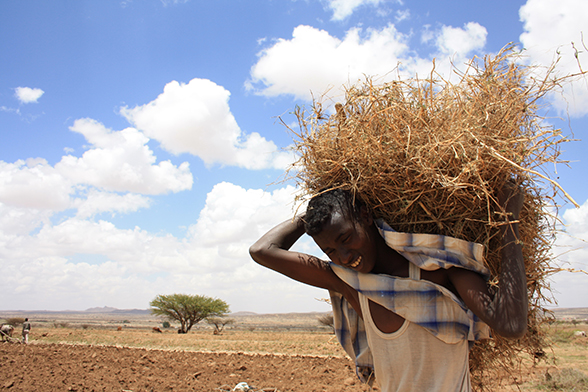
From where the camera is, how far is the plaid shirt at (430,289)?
4.45 feet

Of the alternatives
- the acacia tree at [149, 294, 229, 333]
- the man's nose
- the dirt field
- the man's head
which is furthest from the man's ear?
the acacia tree at [149, 294, 229, 333]

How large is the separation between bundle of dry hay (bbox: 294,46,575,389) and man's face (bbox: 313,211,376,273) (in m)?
0.15

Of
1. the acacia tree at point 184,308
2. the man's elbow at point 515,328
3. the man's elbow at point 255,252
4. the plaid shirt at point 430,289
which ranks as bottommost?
the acacia tree at point 184,308

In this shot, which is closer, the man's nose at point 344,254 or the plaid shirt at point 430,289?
the plaid shirt at point 430,289

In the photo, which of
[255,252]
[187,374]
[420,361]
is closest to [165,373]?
[187,374]

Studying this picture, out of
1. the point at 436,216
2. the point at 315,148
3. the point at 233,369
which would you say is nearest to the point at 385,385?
the point at 436,216

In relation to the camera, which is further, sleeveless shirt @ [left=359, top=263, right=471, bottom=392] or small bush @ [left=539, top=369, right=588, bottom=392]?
small bush @ [left=539, top=369, right=588, bottom=392]

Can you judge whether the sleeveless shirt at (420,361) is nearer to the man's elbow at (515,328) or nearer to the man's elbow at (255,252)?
the man's elbow at (515,328)

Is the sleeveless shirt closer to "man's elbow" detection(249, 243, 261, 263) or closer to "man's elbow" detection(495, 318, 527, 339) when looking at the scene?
"man's elbow" detection(495, 318, 527, 339)

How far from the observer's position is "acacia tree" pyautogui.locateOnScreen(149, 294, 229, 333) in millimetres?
35312

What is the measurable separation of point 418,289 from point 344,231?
34 centimetres

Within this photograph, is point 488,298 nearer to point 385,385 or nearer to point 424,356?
point 424,356

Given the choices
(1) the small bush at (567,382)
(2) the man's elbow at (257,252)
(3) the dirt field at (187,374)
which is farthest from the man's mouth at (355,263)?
(1) the small bush at (567,382)

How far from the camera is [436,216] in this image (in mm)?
1511
